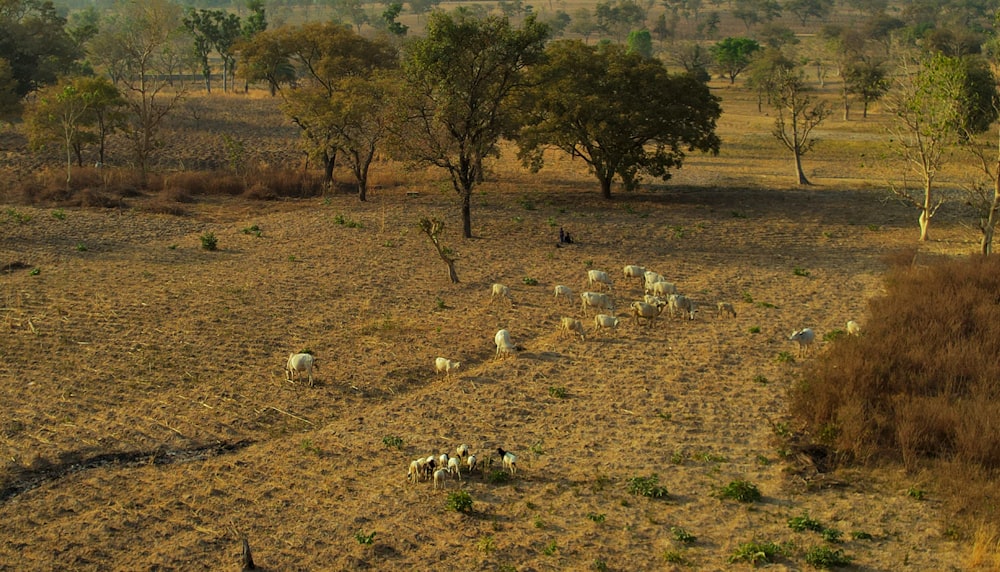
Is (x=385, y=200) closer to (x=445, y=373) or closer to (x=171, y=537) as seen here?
(x=445, y=373)

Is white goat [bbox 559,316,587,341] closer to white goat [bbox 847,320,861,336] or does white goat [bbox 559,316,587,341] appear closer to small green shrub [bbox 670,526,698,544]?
white goat [bbox 847,320,861,336]

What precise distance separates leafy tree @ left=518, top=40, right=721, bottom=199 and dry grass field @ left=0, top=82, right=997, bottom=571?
4461 millimetres

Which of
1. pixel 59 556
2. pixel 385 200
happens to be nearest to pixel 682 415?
pixel 59 556

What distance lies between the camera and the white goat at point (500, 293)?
22.4 meters

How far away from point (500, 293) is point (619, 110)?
14.1 metres

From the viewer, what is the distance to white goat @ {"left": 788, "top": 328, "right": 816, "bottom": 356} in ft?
61.1

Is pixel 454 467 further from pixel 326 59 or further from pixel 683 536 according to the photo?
pixel 326 59

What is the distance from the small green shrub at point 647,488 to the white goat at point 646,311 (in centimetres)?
786

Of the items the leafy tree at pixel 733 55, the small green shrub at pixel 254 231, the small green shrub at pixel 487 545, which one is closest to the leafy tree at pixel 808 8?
the leafy tree at pixel 733 55

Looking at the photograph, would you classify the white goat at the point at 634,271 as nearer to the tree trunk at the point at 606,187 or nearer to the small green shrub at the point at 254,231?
the tree trunk at the point at 606,187

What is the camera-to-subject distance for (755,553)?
1117cm

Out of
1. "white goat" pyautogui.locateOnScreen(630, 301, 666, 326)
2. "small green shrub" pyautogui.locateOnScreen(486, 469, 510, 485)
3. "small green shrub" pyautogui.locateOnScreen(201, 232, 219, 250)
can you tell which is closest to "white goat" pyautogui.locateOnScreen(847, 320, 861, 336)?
"white goat" pyautogui.locateOnScreen(630, 301, 666, 326)

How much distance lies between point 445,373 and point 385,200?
19.8 meters

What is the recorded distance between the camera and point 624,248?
2894 centimetres
